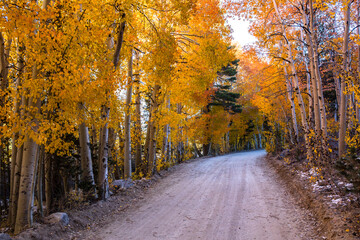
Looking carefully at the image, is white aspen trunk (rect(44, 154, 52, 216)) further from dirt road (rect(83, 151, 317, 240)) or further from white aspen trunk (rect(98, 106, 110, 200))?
dirt road (rect(83, 151, 317, 240))

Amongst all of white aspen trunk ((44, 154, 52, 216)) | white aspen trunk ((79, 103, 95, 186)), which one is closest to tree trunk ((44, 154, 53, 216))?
white aspen trunk ((44, 154, 52, 216))

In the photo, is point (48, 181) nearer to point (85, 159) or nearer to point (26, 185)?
point (85, 159)

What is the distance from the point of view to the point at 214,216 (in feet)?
16.9

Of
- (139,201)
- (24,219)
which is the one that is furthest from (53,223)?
(139,201)

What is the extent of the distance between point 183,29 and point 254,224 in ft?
29.8

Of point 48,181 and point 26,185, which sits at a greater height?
point 26,185

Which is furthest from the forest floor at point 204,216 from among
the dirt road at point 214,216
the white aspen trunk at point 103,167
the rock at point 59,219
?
the white aspen trunk at point 103,167

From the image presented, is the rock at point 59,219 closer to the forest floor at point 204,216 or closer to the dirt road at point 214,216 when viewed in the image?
the forest floor at point 204,216

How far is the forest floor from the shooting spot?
4262 mm

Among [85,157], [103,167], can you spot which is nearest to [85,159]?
[85,157]

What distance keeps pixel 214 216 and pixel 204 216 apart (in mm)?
217

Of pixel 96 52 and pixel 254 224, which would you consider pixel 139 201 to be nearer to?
pixel 254 224

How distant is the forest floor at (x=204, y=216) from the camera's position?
4.26 m

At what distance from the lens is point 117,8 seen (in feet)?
19.0
